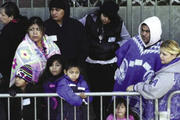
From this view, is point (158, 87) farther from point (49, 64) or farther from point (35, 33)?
point (35, 33)

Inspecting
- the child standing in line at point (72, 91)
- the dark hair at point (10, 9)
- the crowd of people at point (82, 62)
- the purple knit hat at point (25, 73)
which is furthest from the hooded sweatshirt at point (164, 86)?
the dark hair at point (10, 9)

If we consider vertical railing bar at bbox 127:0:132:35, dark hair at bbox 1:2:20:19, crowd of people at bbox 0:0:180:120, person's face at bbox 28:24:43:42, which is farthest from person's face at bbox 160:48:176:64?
vertical railing bar at bbox 127:0:132:35

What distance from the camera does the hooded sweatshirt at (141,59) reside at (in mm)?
7578

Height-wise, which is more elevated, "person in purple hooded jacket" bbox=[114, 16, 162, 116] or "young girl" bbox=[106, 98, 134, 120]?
"person in purple hooded jacket" bbox=[114, 16, 162, 116]

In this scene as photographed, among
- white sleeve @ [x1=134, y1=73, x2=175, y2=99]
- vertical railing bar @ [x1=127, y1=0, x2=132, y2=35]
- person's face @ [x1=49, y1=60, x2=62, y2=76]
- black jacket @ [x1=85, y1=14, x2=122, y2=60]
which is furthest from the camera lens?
vertical railing bar @ [x1=127, y1=0, x2=132, y2=35]

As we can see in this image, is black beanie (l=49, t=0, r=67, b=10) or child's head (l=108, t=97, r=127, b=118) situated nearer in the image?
child's head (l=108, t=97, r=127, b=118)

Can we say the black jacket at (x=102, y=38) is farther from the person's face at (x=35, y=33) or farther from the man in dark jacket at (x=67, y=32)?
the person's face at (x=35, y=33)

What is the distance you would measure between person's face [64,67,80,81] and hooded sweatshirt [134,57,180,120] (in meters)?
0.86

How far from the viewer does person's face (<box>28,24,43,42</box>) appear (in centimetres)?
806

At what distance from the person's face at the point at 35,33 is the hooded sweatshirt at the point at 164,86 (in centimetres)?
173

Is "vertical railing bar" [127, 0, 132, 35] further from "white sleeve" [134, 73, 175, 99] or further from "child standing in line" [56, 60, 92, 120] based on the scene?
"white sleeve" [134, 73, 175, 99]

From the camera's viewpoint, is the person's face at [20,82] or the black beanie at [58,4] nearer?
the person's face at [20,82]

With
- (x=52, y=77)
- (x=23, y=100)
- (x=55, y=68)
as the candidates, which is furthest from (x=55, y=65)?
(x=23, y=100)

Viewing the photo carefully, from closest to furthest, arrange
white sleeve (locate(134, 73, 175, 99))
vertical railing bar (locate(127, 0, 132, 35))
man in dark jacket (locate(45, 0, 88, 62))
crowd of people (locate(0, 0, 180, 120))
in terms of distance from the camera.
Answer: white sleeve (locate(134, 73, 175, 99)) < crowd of people (locate(0, 0, 180, 120)) < man in dark jacket (locate(45, 0, 88, 62)) < vertical railing bar (locate(127, 0, 132, 35))
